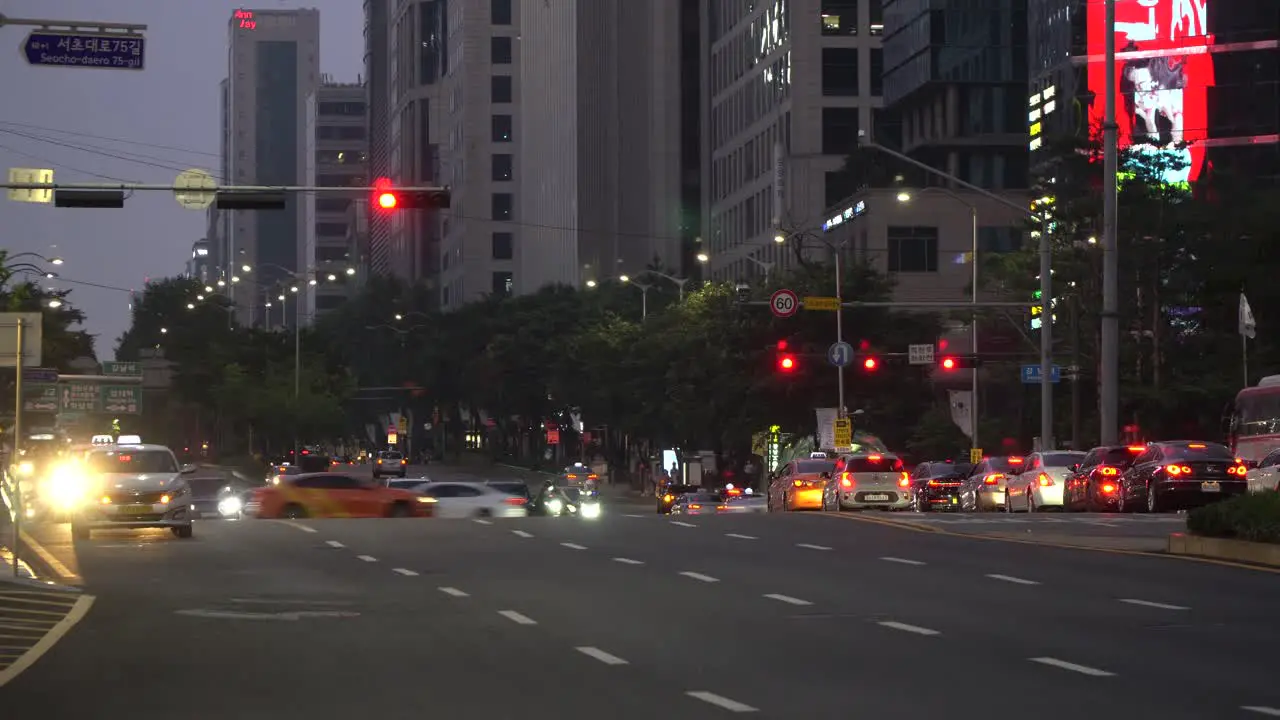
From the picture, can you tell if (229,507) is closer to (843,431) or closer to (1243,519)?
(843,431)

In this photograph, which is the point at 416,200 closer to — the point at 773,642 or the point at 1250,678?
the point at 773,642

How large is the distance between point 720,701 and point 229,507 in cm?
4688

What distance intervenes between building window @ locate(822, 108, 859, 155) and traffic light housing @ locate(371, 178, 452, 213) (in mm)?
86096

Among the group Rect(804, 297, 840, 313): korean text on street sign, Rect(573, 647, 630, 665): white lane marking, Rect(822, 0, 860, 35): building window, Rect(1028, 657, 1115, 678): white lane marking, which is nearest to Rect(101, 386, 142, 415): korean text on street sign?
Rect(822, 0, 860, 35): building window

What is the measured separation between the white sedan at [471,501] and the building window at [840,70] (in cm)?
7317

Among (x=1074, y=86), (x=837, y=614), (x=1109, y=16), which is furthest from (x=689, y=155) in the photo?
(x=837, y=614)

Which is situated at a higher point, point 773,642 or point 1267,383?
point 1267,383

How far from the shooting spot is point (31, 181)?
38.8 m

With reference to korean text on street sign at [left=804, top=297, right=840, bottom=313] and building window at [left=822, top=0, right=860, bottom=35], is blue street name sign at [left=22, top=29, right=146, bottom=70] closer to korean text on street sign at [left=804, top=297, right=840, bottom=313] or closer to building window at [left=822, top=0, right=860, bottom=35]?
korean text on street sign at [left=804, top=297, right=840, bottom=313]

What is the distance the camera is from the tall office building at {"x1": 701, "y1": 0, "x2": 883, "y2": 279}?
12256cm

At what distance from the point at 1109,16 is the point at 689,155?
347 feet

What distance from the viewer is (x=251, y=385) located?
13238 centimetres

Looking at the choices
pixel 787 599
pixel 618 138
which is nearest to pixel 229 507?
pixel 787 599

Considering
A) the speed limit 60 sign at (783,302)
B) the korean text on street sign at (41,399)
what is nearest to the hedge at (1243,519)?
the speed limit 60 sign at (783,302)
